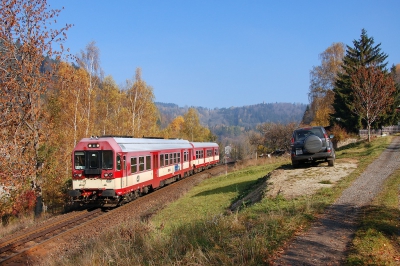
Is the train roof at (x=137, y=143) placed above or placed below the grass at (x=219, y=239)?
above

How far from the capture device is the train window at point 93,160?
16328 millimetres

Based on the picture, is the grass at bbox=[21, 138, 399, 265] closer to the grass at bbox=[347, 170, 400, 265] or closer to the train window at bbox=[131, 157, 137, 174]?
the grass at bbox=[347, 170, 400, 265]

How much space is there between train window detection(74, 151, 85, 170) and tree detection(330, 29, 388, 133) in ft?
86.3

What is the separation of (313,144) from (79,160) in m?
10.8

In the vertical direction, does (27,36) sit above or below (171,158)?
above

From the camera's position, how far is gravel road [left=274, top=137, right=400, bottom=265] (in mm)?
5531

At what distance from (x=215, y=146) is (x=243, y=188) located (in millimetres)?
29234

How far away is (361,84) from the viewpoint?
30719 mm

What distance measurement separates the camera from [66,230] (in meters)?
12.5

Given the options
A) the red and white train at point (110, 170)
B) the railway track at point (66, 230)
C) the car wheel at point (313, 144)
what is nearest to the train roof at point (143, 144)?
the red and white train at point (110, 170)

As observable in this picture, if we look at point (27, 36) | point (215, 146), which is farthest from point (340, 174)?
point (215, 146)

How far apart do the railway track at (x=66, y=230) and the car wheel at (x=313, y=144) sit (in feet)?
23.8

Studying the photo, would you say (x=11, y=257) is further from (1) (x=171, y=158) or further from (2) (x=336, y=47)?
(2) (x=336, y=47)

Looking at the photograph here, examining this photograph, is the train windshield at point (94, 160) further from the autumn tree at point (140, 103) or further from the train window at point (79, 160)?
the autumn tree at point (140, 103)
